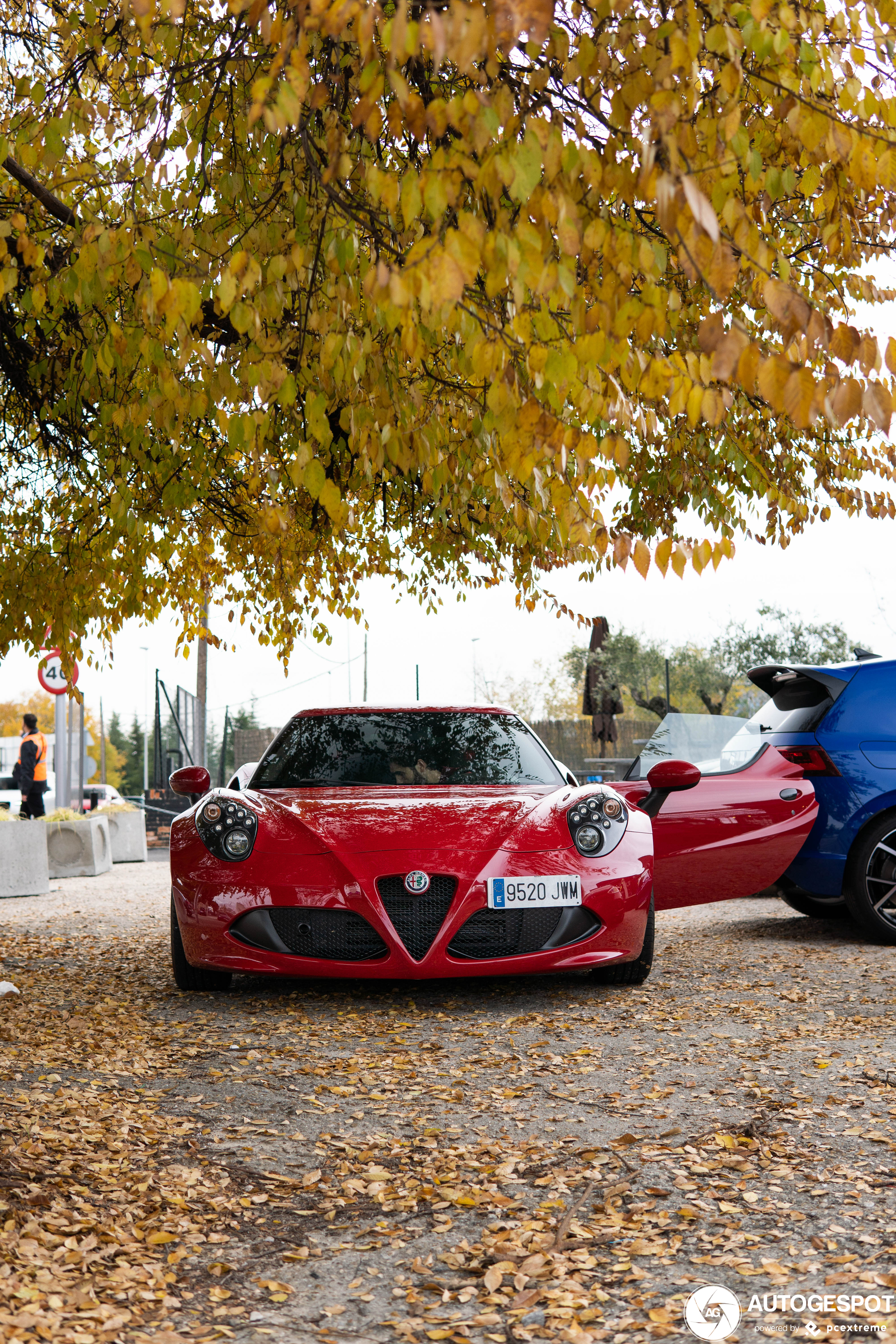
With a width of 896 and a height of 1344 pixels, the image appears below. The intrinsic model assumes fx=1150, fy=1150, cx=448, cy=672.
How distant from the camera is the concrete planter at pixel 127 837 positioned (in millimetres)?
16766

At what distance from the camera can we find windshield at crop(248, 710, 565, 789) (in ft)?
→ 19.8

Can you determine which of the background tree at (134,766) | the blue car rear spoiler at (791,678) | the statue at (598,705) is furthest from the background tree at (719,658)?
the background tree at (134,766)

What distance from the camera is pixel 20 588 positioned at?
22.6 feet

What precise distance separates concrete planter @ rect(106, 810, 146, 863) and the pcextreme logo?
15166 mm

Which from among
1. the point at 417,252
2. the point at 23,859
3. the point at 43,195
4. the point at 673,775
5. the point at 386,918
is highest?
the point at 43,195

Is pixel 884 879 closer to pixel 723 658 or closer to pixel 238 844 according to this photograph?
pixel 238 844

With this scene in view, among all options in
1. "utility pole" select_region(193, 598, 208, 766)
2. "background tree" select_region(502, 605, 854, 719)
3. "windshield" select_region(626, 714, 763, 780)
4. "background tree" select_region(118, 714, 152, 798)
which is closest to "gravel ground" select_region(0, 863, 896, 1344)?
"windshield" select_region(626, 714, 763, 780)

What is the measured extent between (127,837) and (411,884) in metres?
12.8

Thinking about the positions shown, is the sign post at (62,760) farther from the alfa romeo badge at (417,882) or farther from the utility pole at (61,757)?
the alfa romeo badge at (417,882)

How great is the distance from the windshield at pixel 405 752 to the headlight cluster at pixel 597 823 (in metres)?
0.53

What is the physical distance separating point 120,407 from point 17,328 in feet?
5.47

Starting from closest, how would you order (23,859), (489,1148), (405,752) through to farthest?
(489,1148)
(405,752)
(23,859)

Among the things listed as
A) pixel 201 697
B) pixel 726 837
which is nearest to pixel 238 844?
pixel 726 837

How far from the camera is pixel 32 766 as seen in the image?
53.3ft
